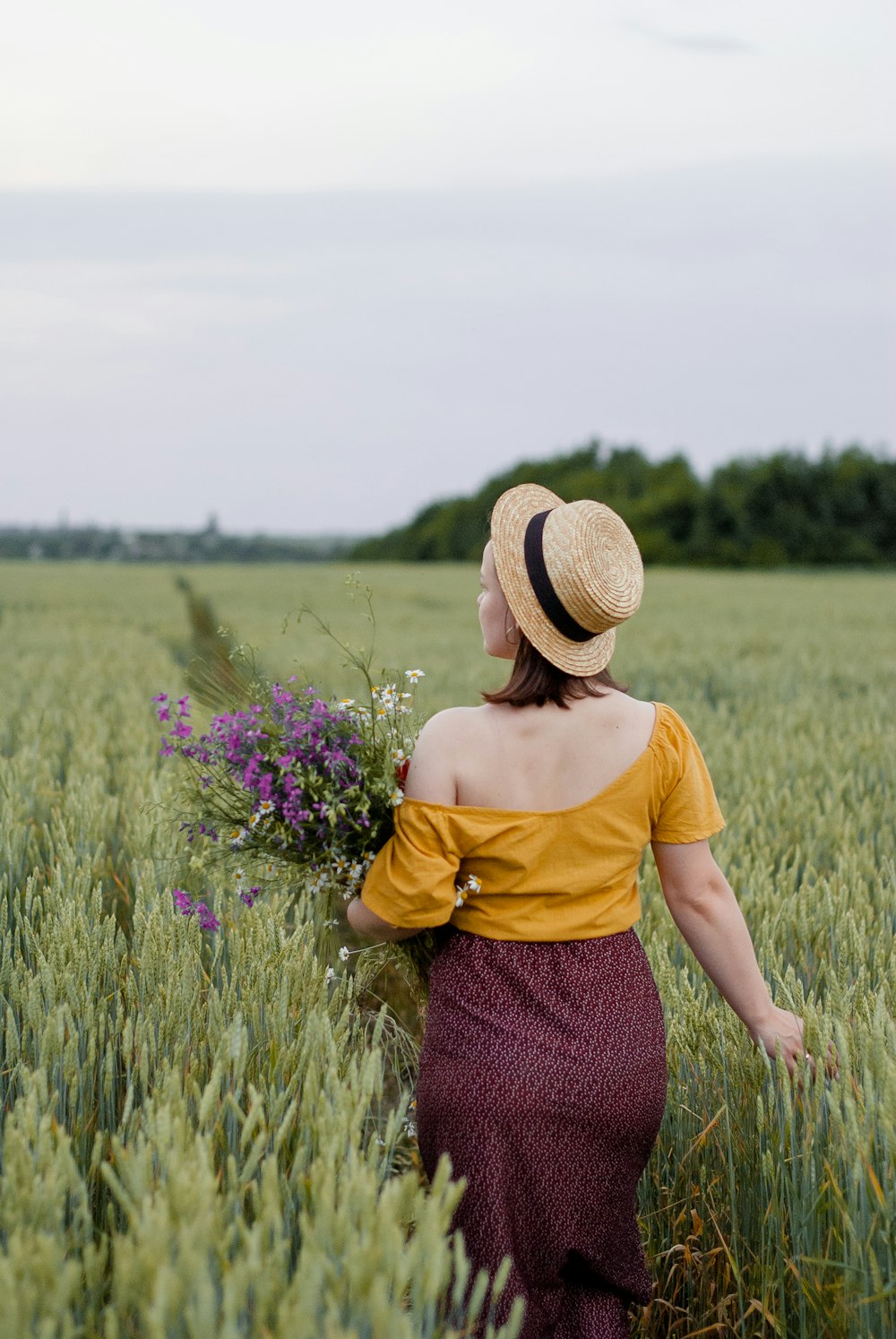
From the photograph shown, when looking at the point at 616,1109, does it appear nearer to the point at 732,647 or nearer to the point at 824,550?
the point at 732,647

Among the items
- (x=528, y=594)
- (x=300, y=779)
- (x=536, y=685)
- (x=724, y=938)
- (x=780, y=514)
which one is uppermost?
(x=780, y=514)

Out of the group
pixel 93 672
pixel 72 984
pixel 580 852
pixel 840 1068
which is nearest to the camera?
pixel 840 1068

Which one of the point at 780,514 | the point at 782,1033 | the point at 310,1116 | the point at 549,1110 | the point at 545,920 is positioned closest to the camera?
the point at 310,1116

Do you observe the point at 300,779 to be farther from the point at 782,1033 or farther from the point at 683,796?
the point at 782,1033

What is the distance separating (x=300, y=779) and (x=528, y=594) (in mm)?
425

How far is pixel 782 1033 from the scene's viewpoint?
185cm

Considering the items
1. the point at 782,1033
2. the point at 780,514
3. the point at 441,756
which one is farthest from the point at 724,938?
the point at 780,514

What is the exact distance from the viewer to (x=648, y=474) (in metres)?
70.2

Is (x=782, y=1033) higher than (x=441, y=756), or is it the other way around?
(x=441, y=756)

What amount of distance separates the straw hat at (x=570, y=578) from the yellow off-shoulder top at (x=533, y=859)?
18 centimetres

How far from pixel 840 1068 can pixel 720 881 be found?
0.37 meters

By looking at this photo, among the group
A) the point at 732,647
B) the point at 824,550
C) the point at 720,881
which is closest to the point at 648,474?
the point at 824,550

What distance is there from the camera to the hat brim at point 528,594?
168 centimetres

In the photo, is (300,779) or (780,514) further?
(780,514)
